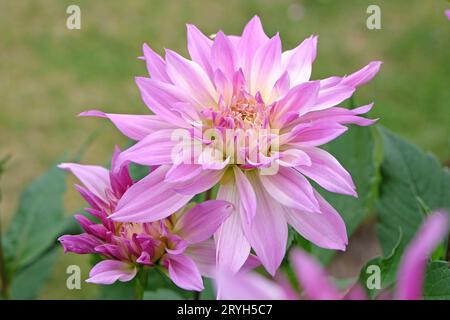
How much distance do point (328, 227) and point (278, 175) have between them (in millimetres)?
45

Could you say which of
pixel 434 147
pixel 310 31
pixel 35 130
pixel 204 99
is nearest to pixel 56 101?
pixel 35 130

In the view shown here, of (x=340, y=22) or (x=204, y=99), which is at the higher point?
(x=340, y=22)

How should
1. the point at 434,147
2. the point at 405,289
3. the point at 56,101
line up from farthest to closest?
the point at 56,101 → the point at 434,147 → the point at 405,289

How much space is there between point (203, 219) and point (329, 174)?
8 cm

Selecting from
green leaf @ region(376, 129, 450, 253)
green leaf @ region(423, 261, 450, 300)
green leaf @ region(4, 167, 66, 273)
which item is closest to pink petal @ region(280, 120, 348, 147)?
green leaf @ region(423, 261, 450, 300)

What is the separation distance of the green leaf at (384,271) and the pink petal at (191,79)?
5.8 inches

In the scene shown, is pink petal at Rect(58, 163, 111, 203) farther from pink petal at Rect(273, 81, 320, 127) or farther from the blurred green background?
the blurred green background

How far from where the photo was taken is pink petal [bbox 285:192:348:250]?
1.29 ft

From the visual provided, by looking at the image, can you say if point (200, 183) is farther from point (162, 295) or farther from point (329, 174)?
point (162, 295)

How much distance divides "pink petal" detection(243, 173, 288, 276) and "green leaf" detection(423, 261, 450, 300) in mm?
107

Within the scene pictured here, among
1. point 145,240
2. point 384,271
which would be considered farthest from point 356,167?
point 145,240

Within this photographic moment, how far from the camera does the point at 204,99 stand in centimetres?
46

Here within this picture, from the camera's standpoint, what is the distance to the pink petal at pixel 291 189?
15.4 inches

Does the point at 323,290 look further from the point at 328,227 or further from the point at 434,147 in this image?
the point at 434,147
